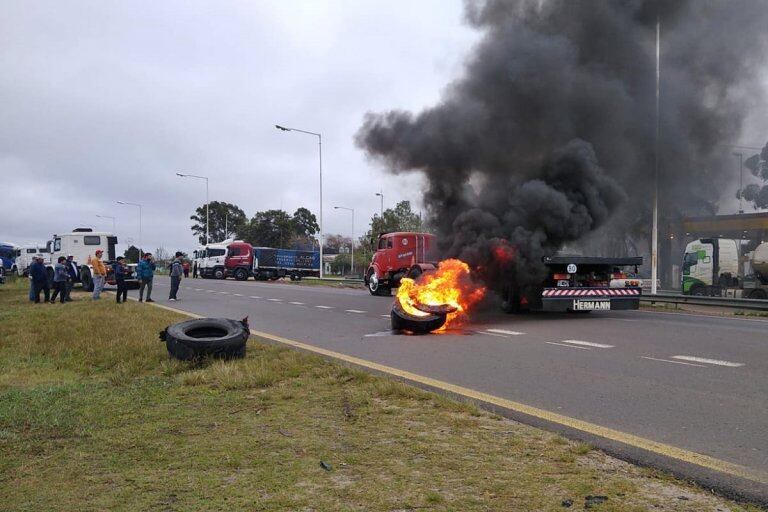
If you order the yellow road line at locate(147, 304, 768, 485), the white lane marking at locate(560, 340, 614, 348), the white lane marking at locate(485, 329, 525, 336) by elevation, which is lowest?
the yellow road line at locate(147, 304, 768, 485)

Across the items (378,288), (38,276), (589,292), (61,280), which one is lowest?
(378,288)

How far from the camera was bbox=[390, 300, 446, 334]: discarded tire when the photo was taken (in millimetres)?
10469

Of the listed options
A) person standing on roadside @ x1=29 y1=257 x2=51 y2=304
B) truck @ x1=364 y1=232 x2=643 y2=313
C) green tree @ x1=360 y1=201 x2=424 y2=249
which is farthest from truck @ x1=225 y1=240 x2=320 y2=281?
truck @ x1=364 y1=232 x2=643 y2=313

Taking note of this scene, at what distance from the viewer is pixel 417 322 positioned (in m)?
10.5

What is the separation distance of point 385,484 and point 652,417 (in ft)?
9.30

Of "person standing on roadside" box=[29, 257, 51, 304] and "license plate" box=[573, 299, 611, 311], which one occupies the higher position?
"person standing on roadside" box=[29, 257, 51, 304]

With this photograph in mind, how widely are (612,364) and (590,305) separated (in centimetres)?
544

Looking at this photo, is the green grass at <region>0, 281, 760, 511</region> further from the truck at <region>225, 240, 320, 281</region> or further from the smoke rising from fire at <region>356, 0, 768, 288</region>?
the truck at <region>225, 240, 320, 281</region>

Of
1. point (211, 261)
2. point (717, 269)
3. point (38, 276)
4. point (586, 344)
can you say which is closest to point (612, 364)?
point (586, 344)

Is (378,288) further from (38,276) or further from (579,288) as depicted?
(38,276)

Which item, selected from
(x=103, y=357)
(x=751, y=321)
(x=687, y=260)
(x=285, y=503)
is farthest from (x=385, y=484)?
(x=687, y=260)

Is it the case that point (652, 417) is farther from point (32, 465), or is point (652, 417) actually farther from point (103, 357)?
point (103, 357)

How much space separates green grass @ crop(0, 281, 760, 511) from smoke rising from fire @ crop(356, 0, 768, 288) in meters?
8.39

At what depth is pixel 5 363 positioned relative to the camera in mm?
7203
